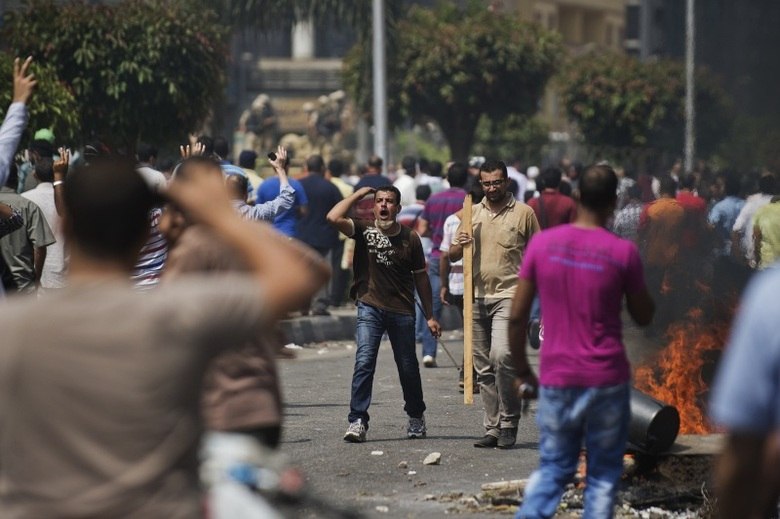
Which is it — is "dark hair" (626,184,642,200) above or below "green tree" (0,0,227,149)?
below

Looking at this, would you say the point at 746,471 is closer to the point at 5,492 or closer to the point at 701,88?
the point at 5,492

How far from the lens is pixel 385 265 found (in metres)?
10.0

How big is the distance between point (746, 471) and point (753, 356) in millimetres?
275

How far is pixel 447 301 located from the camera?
1245 cm

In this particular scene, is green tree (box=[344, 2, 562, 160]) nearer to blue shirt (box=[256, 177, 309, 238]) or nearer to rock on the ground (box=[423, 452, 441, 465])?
blue shirt (box=[256, 177, 309, 238])

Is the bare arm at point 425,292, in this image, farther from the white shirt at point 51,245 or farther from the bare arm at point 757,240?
the bare arm at point 757,240

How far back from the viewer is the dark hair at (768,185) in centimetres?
1481

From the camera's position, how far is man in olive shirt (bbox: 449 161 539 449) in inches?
385

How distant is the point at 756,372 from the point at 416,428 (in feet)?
22.5

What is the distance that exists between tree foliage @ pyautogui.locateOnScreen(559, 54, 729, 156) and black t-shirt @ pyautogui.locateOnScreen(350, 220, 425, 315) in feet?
88.9

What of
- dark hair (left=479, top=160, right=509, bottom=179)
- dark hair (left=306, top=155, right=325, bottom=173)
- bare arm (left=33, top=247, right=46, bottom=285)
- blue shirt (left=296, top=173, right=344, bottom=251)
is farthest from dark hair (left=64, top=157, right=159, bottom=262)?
dark hair (left=306, top=155, right=325, bottom=173)

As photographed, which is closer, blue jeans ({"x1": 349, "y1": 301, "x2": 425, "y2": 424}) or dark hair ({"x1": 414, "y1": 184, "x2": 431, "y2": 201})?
blue jeans ({"x1": 349, "y1": 301, "x2": 425, "y2": 424})

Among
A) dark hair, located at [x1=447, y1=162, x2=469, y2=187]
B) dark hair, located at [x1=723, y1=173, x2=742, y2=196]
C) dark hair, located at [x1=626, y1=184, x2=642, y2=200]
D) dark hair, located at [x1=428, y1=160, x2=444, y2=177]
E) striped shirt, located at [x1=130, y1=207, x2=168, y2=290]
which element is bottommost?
dark hair, located at [x1=626, y1=184, x2=642, y2=200]

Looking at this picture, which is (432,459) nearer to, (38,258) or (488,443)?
(488,443)
